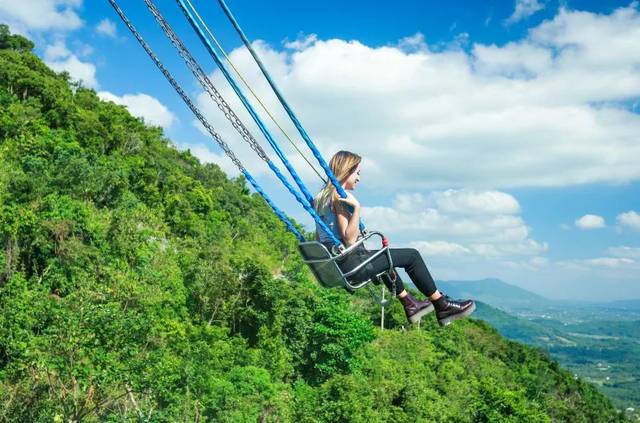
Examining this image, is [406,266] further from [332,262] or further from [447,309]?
[332,262]

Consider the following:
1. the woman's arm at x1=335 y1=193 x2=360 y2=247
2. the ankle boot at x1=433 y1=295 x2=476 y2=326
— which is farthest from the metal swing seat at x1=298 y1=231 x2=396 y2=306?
the ankle boot at x1=433 y1=295 x2=476 y2=326

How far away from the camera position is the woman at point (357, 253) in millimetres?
6367

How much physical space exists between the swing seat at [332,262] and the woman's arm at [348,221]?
11 centimetres

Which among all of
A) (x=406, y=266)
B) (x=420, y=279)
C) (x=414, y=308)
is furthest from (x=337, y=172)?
(x=414, y=308)

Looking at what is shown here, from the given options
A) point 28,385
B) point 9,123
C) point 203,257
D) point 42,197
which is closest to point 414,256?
point 28,385

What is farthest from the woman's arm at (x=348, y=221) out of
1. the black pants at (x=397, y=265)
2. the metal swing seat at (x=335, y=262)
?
the black pants at (x=397, y=265)

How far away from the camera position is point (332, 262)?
6469 millimetres

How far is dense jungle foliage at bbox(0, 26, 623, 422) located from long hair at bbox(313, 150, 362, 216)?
1609 cm

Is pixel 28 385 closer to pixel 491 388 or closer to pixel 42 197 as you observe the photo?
pixel 42 197

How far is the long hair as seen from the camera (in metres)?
6.34

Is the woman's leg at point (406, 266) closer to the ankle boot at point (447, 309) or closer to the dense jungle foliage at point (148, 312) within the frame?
the ankle boot at point (447, 309)

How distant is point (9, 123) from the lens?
47938 mm

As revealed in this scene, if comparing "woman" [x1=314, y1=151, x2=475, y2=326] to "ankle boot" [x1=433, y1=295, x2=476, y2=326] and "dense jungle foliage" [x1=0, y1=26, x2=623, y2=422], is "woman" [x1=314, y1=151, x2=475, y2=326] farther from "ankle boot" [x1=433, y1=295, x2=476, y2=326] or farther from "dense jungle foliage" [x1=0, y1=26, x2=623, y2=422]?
"dense jungle foliage" [x1=0, y1=26, x2=623, y2=422]

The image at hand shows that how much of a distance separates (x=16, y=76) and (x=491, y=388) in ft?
165
